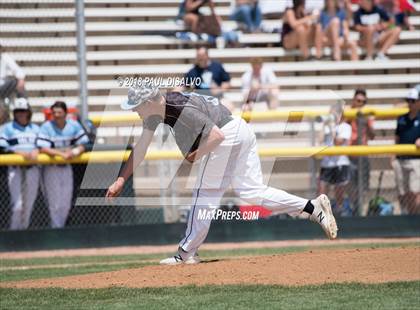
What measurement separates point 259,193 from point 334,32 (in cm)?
905

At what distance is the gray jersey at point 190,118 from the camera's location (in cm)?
891

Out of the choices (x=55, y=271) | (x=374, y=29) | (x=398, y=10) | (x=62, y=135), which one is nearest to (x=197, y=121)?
(x=55, y=271)

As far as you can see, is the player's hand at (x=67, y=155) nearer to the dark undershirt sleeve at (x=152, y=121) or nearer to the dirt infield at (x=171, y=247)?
the dirt infield at (x=171, y=247)

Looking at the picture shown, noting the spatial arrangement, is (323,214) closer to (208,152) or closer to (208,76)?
(208,152)

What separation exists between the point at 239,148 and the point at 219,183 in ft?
1.30

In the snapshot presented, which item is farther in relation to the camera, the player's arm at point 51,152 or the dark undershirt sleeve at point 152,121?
the player's arm at point 51,152

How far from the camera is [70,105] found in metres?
14.8

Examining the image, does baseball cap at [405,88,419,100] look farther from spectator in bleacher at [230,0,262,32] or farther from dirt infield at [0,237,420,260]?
spectator in bleacher at [230,0,262,32]

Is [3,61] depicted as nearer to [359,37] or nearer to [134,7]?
[134,7]

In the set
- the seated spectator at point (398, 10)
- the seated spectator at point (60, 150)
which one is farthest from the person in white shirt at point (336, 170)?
the seated spectator at point (398, 10)

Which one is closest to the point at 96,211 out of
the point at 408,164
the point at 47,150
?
the point at 47,150

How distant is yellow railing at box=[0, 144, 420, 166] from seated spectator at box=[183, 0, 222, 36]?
4.42 m

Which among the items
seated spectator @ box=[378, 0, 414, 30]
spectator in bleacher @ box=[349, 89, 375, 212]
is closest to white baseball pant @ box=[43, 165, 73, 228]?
spectator in bleacher @ box=[349, 89, 375, 212]

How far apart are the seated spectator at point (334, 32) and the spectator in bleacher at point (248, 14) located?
1218mm
